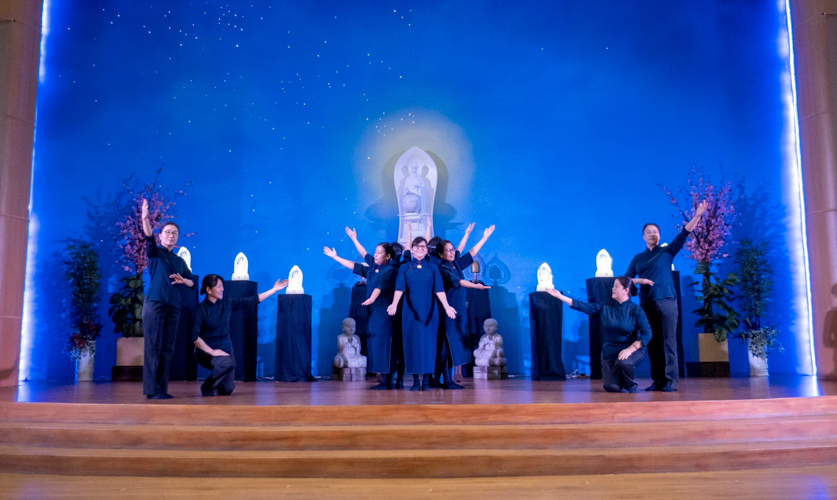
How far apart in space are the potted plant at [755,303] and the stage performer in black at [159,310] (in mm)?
5647

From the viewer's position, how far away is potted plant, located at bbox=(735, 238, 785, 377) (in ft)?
22.6

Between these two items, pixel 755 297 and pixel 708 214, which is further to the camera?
pixel 708 214

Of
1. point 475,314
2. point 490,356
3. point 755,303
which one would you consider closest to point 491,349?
point 490,356

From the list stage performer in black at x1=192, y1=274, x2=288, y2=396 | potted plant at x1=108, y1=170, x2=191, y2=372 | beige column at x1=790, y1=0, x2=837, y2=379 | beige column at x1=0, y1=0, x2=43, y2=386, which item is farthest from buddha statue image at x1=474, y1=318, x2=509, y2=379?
beige column at x1=0, y1=0, x2=43, y2=386

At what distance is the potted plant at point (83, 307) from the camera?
7.14 metres

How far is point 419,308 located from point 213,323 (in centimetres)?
154

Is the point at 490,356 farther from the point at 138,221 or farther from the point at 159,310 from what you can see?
the point at 138,221

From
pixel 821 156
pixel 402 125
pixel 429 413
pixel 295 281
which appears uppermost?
pixel 402 125

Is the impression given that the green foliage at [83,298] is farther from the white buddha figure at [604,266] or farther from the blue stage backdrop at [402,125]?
the white buddha figure at [604,266]

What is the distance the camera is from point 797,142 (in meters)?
7.69

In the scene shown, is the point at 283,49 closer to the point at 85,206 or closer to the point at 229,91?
the point at 229,91

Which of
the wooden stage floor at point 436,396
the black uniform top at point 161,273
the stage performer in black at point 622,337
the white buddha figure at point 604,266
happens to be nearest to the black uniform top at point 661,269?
the stage performer in black at point 622,337

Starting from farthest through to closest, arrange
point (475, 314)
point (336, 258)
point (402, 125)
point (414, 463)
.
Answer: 1. point (402, 125)
2. point (475, 314)
3. point (336, 258)
4. point (414, 463)

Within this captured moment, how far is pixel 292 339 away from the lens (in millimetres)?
6461
